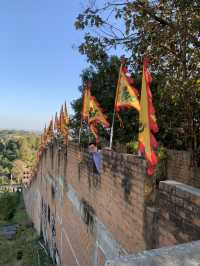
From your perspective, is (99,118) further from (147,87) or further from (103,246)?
(147,87)

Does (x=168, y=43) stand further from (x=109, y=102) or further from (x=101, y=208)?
(x=109, y=102)

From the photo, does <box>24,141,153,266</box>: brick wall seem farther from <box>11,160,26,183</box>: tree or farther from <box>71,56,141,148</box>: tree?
<box>11,160,26,183</box>: tree

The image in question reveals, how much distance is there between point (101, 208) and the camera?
23.8ft

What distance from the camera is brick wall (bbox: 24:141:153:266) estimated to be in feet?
17.2

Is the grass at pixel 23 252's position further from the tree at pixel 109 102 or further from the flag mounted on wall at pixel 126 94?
the flag mounted on wall at pixel 126 94

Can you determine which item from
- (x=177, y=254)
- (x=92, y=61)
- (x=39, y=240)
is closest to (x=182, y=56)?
(x=92, y=61)

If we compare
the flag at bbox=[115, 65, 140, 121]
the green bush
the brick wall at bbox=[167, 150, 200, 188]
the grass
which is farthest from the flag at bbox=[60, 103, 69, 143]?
the green bush

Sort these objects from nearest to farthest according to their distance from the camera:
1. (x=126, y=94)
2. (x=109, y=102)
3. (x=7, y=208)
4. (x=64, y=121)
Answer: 1. (x=126, y=94)
2. (x=64, y=121)
3. (x=109, y=102)
4. (x=7, y=208)

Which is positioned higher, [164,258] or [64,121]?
[64,121]

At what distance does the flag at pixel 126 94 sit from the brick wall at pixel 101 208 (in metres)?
0.94

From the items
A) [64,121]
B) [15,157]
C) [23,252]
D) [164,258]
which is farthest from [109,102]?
[15,157]

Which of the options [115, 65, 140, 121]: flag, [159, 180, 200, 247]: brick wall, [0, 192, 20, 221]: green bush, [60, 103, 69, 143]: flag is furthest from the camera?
[0, 192, 20, 221]: green bush

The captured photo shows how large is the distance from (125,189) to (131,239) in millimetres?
818

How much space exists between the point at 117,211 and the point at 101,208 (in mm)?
1127
